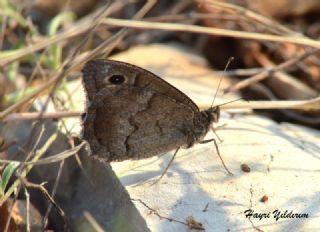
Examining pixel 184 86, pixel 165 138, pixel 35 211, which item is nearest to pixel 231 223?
pixel 165 138

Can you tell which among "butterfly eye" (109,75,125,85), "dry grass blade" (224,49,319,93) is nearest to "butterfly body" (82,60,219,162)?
"butterfly eye" (109,75,125,85)

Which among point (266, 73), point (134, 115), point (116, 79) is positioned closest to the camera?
point (116, 79)

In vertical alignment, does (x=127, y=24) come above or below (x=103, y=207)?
above

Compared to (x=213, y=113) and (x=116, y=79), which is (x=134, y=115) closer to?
(x=116, y=79)

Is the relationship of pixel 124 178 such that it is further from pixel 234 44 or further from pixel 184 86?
pixel 234 44

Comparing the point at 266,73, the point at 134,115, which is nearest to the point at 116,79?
the point at 134,115

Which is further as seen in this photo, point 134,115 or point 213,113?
point 213,113

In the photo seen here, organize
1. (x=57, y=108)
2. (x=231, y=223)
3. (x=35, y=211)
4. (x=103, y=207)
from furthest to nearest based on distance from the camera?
(x=57, y=108) → (x=35, y=211) → (x=103, y=207) → (x=231, y=223)

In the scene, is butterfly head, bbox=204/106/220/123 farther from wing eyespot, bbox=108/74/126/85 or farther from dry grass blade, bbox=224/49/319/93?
dry grass blade, bbox=224/49/319/93
